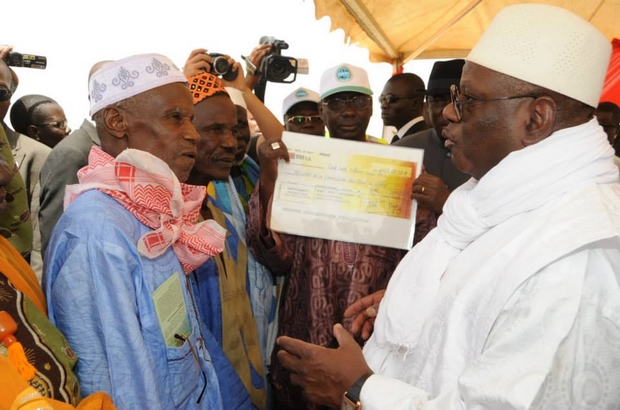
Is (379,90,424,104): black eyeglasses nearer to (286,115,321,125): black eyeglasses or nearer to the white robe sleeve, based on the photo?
(286,115,321,125): black eyeglasses

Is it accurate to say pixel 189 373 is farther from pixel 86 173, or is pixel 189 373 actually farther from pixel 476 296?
→ pixel 476 296

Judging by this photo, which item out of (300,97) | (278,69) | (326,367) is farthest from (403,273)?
(300,97)

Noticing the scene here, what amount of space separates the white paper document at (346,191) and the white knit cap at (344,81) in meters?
0.75

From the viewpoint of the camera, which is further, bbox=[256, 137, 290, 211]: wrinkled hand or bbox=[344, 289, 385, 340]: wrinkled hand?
bbox=[256, 137, 290, 211]: wrinkled hand

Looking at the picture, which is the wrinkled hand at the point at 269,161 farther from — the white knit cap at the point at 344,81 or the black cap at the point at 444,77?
the black cap at the point at 444,77

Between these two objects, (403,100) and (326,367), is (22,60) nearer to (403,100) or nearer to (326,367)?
(403,100)

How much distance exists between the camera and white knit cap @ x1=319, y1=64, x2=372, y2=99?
3.47 m

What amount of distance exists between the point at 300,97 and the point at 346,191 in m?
1.49

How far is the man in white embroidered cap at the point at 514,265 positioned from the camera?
131 centimetres

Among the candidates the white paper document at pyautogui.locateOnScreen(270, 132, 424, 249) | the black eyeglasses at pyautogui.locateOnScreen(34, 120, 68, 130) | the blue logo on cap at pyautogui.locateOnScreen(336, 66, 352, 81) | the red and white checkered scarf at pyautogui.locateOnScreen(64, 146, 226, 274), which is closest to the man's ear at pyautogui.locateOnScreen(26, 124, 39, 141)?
the black eyeglasses at pyautogui.locateOnScreen(34, 120, 68, 130)

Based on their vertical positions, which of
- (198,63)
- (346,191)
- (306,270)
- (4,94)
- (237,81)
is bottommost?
(306,270)

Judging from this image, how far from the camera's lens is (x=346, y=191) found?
2.82m

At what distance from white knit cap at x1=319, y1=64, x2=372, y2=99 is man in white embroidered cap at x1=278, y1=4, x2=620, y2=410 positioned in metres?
1.79

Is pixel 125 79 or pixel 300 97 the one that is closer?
pixel 125 79
